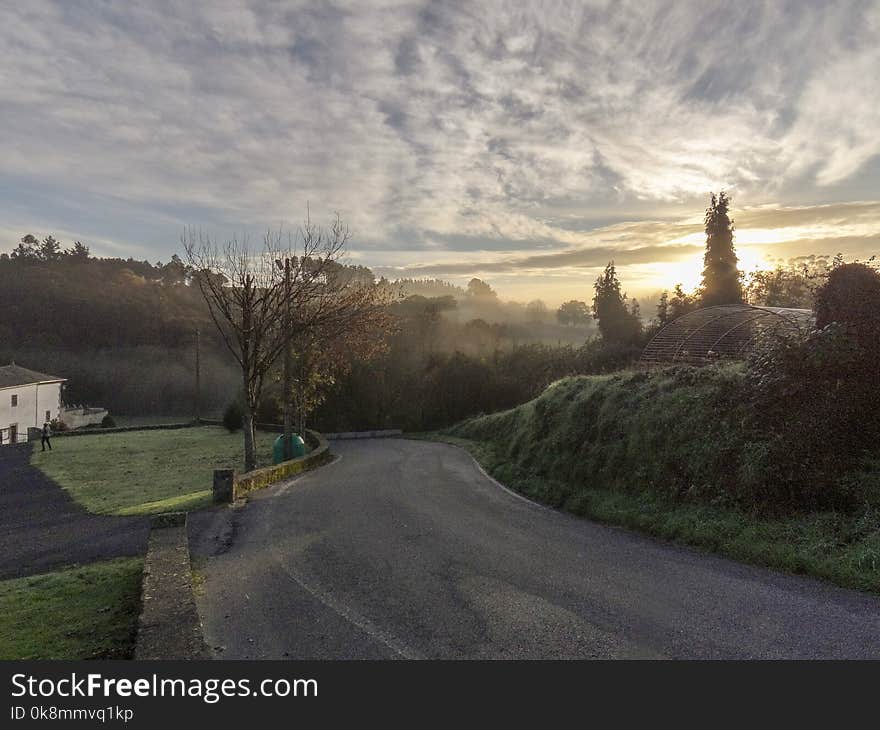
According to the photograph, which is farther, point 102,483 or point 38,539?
point 102,483

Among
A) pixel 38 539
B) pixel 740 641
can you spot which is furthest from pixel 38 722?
pixel 38 539

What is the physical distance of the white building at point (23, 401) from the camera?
42.1 m

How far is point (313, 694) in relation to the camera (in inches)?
172

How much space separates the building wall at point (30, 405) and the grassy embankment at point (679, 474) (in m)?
45.4

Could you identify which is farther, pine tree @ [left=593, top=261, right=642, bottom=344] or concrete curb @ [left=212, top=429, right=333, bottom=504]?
pine tree @ [left=593, top=261, right=642, bottom=344]

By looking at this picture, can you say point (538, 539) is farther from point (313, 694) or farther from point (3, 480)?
point (3, 480)

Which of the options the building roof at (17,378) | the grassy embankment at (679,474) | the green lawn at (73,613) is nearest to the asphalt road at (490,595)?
the grassy embankment at (679,474)

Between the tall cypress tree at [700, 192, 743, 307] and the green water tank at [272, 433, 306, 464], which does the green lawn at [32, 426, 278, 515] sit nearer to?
the green water tank at [272, 433, 306, 464]

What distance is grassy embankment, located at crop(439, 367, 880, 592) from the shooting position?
7.64 m

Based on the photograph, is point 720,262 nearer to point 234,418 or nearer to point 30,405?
point 234,418

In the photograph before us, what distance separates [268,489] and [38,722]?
1045 cm

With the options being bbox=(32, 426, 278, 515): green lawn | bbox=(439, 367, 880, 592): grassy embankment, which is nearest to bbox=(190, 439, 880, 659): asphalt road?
bbox=(439, 367, 880, 592): grassy embankment

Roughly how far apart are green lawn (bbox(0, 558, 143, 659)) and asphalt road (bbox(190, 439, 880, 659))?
906 mm

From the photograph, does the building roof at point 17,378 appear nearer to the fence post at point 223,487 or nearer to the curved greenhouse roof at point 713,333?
the fence post at point 223,487
